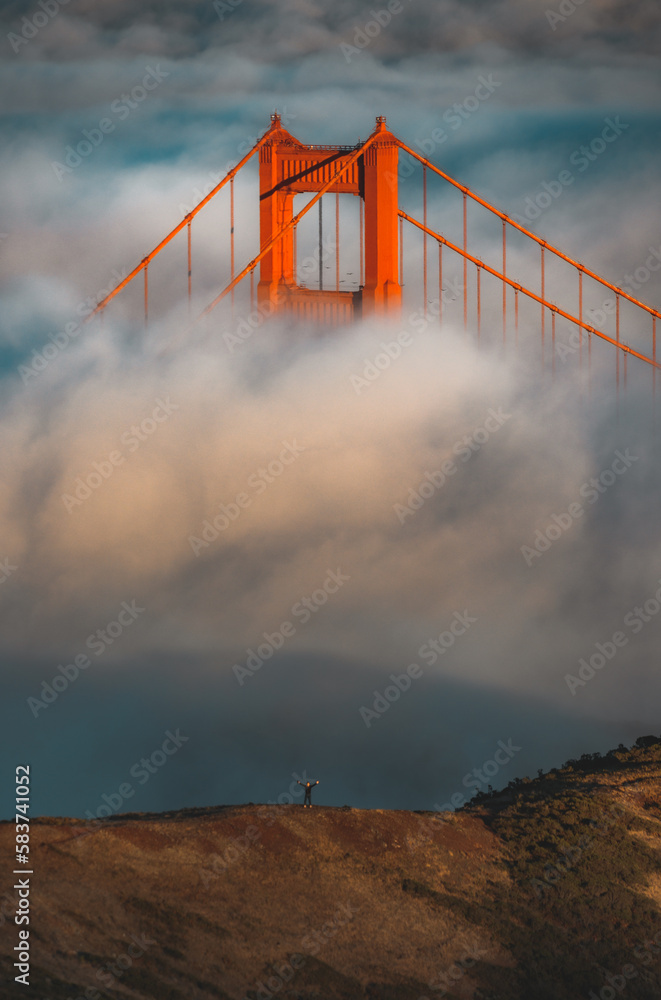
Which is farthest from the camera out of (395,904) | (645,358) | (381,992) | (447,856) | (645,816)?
(645,358)

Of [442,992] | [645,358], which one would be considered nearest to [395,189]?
[645,358]

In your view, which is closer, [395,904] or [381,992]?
[381,992]

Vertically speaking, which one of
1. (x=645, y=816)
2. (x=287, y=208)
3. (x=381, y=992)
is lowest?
(x=381, y=992)

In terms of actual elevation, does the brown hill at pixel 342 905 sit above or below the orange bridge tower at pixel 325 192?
below

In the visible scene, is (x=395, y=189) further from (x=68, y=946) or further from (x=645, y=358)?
(x=68, y=946)

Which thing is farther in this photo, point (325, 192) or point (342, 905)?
point (325, 192)
